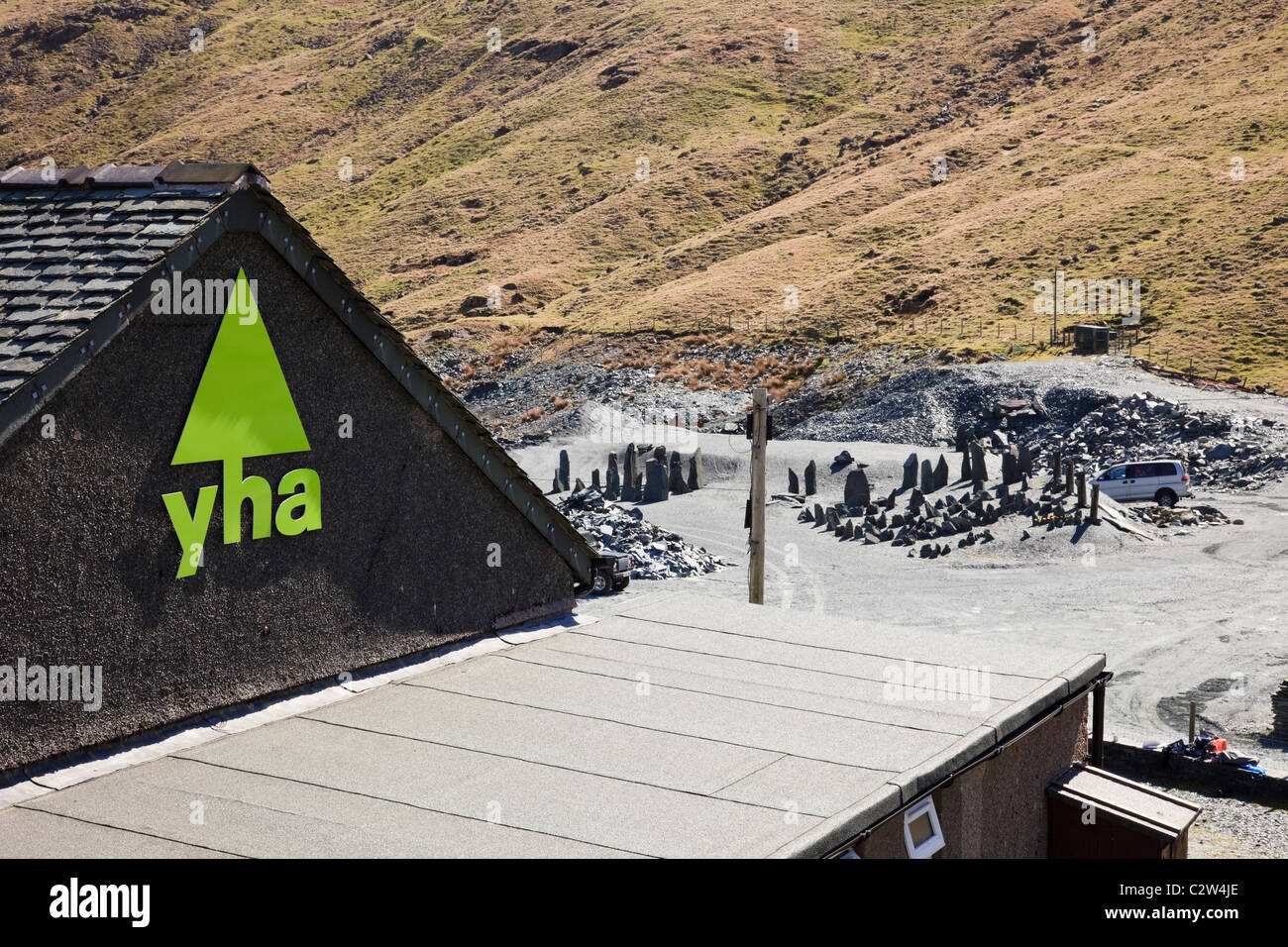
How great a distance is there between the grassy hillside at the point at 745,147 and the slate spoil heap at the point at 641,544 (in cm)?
2866

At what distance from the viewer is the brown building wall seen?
326 inches

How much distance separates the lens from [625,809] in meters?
6.93

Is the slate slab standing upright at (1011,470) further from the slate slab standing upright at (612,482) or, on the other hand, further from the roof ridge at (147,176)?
the roof ridge at (147,176)

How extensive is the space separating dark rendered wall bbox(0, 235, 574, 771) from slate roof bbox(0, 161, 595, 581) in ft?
0.39

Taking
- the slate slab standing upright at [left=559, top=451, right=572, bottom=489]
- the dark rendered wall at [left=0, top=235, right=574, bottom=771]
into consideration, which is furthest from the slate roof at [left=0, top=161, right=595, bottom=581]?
the slate slab standing upright at [left=559, top=451, right=572, bottom=489]

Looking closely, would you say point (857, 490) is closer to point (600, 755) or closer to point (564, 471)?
point (564, 471)

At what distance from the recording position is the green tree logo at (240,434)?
784cm

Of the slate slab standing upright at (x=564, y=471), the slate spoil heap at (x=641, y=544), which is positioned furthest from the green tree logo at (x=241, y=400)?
the slate slab standing upright at (x=564, y=471)

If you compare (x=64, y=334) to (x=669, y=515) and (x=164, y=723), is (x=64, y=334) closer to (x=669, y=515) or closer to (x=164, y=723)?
(x=164, y=723)

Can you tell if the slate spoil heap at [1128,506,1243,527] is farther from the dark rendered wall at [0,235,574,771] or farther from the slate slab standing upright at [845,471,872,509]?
the dark rendered wall at [0,235,574,771]

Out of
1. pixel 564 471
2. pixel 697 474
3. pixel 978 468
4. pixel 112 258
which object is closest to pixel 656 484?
pixel 697 474

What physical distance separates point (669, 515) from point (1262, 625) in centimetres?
1726
